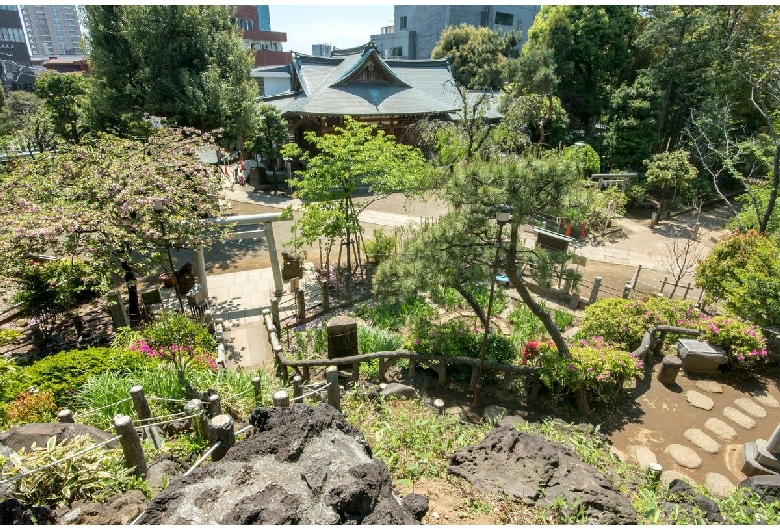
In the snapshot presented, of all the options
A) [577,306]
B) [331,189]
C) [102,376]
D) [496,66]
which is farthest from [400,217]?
[496,66]

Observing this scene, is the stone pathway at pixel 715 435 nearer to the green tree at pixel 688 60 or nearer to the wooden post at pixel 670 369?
the wooden post at pixel 670 369

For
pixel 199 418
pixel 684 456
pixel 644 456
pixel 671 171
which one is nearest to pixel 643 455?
pixel 644 456

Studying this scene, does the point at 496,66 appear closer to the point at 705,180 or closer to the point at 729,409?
the point at 705,180

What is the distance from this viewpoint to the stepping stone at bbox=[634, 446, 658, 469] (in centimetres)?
645

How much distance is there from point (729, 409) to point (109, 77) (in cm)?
1907

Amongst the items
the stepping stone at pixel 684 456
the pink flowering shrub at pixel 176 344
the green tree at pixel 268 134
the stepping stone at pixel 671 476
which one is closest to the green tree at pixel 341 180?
the pink flowering shrub at pixel 176 344

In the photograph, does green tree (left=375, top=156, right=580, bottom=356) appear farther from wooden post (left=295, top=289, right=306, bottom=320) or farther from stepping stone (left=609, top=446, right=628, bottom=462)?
wooden post (left=295, top=289, right=306, bottom=320)

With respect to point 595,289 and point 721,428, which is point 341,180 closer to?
point 595,289

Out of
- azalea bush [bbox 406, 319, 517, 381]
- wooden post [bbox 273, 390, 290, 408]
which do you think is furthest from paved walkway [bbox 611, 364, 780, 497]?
wooden post [bbox 273, 390, 290, 408]

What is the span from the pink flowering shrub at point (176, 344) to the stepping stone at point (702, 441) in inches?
321

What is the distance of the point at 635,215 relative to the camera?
67.3ft

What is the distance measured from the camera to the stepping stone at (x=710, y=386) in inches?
317

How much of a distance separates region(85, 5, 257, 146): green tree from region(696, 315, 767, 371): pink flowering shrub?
51.2ft

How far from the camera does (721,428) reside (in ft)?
23.5
